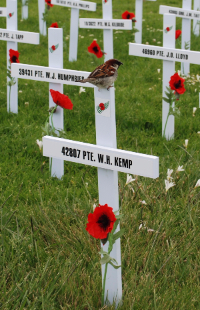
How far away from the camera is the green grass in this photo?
2.46m

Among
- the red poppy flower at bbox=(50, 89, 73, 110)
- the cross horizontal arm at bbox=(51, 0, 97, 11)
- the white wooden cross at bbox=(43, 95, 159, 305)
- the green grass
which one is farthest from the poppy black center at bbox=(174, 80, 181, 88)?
the cross horizontal arm at bbox=(51, 0, 97, 11)

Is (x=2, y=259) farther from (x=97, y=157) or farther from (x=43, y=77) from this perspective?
(x=43, y=77)

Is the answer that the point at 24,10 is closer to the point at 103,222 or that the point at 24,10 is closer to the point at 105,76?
the point at 105,76

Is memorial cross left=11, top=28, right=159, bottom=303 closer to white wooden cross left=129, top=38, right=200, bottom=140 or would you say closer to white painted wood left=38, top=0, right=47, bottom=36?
white wooden cross left=129, top=38, right=200, bottom=140

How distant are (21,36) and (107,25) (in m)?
1.54

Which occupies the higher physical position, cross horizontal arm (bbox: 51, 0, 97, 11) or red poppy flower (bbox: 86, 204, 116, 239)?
cross horizontal arm (bbox: 51, 0, 97, 11)

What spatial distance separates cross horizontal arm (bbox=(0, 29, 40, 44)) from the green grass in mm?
895

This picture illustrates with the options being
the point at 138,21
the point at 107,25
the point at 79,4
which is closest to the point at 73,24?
the point at 79,4

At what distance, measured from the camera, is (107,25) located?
6426mm

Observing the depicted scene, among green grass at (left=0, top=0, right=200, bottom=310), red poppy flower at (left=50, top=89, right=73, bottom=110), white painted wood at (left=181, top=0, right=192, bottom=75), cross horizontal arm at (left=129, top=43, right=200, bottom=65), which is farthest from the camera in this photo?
white painted wood at (left=181, top=0, right=192, bottom=75)

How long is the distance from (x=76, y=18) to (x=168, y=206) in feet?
19.4

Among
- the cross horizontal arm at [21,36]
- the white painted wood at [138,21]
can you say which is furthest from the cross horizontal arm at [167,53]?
the white painted wood at [138,21]

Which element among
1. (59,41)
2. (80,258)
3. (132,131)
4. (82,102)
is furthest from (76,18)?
(80,258)

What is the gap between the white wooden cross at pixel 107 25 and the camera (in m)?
6.38
